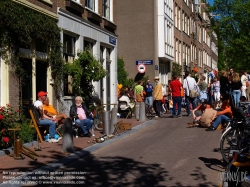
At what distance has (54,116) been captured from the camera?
46.5ft

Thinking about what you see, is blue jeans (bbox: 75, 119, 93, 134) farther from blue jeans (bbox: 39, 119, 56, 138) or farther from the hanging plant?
the hanging plant

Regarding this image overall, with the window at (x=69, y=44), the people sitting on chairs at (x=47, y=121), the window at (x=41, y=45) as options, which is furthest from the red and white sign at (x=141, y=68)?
the people sitting on chairs at (x=47, y=121)

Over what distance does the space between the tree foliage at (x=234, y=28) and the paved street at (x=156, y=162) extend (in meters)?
31.1

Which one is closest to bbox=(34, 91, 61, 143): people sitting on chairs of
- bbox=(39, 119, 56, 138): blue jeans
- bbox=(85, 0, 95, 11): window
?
bbox=(39, 119, 56, 138): blue jeans

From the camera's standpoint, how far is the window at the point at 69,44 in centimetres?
1848

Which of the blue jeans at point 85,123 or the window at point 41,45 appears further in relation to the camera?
the window at point 41,45

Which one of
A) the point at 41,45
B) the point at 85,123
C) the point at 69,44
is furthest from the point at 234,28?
the point at 85,123

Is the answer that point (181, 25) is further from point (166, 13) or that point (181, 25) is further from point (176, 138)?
point (176, 138)

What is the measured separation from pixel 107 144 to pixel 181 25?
33748mm

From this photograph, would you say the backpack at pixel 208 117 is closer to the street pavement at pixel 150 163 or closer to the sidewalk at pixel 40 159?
the street pavement at pixel 150 163

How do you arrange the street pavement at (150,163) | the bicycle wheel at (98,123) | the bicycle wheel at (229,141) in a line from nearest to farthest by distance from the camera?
1. the street pavement at (150,163)
2. the bicycle wheel at (229,141)
3. the bicycle wheel at (98,123)

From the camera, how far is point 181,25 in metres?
45.6

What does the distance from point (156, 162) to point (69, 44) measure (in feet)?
32.1

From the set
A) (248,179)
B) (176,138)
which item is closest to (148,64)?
(176,138)
